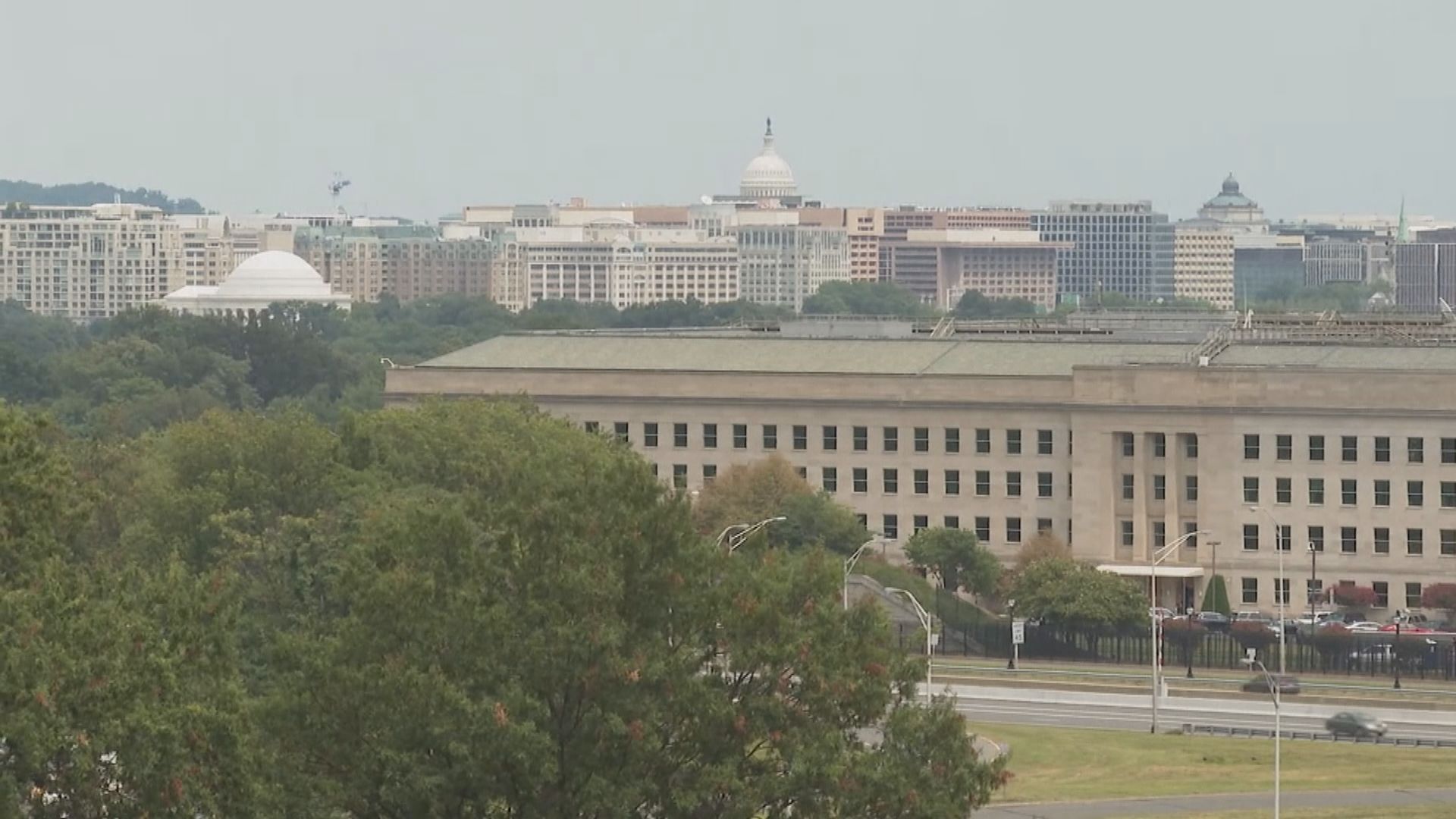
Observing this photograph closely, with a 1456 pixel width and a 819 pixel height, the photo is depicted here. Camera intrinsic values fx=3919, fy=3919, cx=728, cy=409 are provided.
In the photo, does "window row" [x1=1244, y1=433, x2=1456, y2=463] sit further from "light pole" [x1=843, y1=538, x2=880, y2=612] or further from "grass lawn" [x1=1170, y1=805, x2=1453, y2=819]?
"grass lawn" [x1=1170, y1=805, x2=1453, y2=819]

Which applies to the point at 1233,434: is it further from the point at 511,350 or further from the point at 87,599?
the point at 87,599

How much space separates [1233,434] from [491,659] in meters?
73.8

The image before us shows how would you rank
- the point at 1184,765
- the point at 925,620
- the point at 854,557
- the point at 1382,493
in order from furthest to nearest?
the point at 1382,493 < the point at 854,557 < the point at 925,620 < the point at 1184,765

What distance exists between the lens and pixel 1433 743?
87188mm

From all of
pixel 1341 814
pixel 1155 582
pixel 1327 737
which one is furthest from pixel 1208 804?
pixel 1155 582

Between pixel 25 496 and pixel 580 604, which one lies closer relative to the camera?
pixel 580 604

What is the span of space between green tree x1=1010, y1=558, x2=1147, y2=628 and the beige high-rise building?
10.5 metres

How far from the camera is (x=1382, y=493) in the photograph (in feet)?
411

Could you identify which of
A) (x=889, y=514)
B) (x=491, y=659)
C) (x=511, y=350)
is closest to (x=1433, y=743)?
(x=491, y=659)

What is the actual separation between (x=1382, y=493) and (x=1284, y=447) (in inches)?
138

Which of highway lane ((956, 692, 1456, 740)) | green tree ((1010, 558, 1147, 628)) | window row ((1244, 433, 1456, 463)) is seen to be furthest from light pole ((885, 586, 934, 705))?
window row ((1244, 433, 1456, 463))

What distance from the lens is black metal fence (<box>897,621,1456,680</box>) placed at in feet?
340

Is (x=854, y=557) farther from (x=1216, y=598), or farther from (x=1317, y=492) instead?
(x=1317, y=492)

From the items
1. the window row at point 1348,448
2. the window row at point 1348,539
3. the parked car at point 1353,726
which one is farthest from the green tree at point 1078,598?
the parked car at point 1353,726
